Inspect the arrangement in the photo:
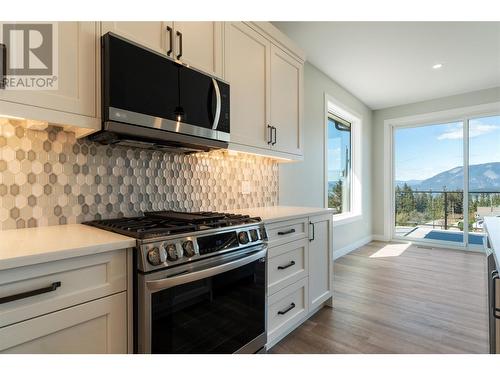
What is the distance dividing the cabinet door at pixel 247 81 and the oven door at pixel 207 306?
89 cm

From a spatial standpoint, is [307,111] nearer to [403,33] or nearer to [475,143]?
[403,33]

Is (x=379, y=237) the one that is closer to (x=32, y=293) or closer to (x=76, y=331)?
(x=76, y=331)

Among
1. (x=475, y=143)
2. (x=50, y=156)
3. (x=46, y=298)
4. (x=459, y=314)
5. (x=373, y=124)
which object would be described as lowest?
(x=459, y=314)

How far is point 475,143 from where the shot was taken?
4.61m

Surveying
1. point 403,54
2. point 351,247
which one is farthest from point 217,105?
point 351,247

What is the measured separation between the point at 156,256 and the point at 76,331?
369 mm

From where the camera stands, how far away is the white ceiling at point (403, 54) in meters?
2.71

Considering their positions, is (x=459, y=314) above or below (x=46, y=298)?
below

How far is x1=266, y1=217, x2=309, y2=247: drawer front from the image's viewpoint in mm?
1821

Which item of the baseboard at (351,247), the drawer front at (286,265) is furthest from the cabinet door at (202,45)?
the baseboard at (351,247)

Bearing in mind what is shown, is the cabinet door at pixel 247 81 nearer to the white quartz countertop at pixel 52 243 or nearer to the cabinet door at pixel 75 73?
the cabinet door at pixel 75 73

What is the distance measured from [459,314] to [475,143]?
352 cm

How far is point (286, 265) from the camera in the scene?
196 centimetres

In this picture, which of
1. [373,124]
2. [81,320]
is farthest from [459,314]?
[373,124]
